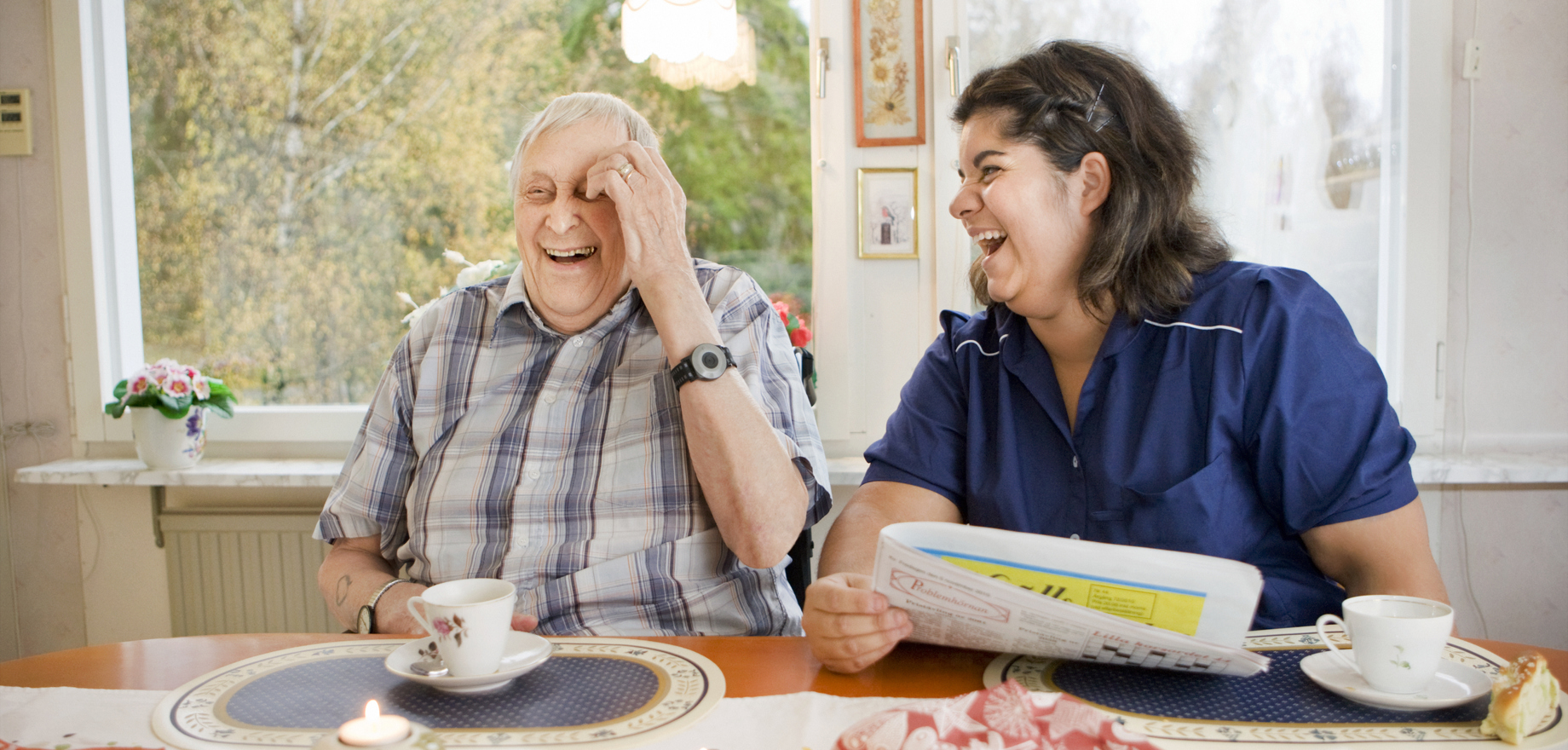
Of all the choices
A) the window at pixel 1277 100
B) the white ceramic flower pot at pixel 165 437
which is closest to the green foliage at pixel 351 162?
the white ceramic flower pot at pixel 165 437

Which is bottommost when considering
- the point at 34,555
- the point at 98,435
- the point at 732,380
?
the point at 34,555

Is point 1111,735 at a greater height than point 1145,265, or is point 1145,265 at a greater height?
point 1145,265

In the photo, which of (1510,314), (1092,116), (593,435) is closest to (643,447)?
(593,435)

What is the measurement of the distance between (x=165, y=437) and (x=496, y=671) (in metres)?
1.92

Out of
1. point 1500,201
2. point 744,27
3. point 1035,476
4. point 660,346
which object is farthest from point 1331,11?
point 660,346

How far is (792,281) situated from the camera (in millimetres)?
2443

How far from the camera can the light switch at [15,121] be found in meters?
2.39

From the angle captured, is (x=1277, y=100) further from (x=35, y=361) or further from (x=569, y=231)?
(x=35, y=361)

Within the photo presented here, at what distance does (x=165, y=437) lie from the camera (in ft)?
7.48

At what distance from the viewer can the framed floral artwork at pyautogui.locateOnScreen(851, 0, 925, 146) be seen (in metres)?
2.22

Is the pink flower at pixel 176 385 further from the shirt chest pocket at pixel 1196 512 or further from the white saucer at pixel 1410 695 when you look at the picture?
the white saucer at pixel 1410 695

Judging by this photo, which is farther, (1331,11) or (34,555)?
(34,555)

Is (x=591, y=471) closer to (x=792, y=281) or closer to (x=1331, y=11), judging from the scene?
(x=792, y=281)

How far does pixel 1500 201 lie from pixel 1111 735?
2100mm
